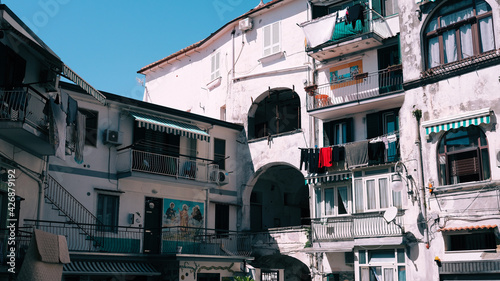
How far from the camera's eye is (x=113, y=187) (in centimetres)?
2622

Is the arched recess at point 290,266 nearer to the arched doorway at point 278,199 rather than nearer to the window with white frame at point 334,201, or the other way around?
the arched doorway at point 278,199

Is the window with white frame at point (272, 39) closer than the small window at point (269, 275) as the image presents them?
No

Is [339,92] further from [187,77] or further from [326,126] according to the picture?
[187,77]

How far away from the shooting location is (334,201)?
27016 millimetres

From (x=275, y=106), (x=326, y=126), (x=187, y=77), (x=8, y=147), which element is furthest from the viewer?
(x=187, y=77)

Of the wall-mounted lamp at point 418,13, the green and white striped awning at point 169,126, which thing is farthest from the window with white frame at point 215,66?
the wall-mounted lamp at point 418,13

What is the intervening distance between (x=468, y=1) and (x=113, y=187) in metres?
16.5

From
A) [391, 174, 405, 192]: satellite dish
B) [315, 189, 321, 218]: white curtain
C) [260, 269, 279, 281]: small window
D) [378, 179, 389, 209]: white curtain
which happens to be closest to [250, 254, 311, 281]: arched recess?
[315, 189, 321, 218]: white curtain

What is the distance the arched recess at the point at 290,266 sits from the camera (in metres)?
30.1

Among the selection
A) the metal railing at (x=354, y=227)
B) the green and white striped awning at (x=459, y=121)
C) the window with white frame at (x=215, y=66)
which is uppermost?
the window with white frame at (x=215, y=66)

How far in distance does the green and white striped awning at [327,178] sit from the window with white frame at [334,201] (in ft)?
1.74

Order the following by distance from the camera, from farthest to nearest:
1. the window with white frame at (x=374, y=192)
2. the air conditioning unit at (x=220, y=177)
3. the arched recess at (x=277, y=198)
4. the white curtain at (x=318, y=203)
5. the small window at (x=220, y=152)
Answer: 1. the arched recess at (x=277, y=198)
2. the small window at (x=220, y=152)
3. the air conditioning unit at (x=220, y=177)
4. the white curtain at (x=318, y=203)
5. the window with white frame at (x=374, y=192)

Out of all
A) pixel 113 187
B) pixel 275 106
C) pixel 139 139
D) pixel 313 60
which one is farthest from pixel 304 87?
pixel 113 187

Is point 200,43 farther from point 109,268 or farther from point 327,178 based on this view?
point 109,268
